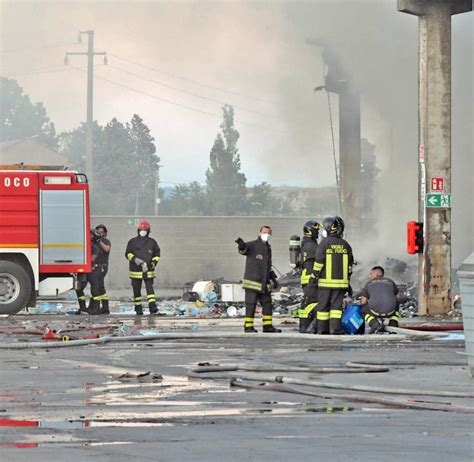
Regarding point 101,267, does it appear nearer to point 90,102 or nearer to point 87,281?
point 87,281

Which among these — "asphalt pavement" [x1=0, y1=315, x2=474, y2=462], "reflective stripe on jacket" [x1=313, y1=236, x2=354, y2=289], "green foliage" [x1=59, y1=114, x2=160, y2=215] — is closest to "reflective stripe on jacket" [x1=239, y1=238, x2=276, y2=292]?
"reflective stripe on jacket" [x1=313, y1=236, x2=354, y2=289]

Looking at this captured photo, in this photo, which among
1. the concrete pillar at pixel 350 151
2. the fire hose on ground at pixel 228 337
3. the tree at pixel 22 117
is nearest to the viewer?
the fire hose on ground at pixel 228 337

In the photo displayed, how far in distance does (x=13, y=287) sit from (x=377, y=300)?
805 centimetres

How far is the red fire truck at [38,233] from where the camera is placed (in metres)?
23.8

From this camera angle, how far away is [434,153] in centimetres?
2344

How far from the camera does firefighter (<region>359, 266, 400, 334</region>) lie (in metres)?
18.0

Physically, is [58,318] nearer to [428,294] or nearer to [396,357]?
[428,294]

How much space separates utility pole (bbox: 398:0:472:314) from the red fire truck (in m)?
6.02

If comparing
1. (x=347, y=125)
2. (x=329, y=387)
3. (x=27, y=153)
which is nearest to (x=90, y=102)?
(x=347, y=125)

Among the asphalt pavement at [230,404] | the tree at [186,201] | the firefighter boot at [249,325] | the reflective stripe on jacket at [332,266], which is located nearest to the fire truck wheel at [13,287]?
the firefighter boot at [249,325]

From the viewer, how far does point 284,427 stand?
28.2 ft

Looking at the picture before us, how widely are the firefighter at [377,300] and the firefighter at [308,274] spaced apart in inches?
26.8

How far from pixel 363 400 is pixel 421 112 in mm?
14151

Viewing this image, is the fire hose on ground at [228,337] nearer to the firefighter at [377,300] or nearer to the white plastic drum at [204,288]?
the firefighter at [377,300]
